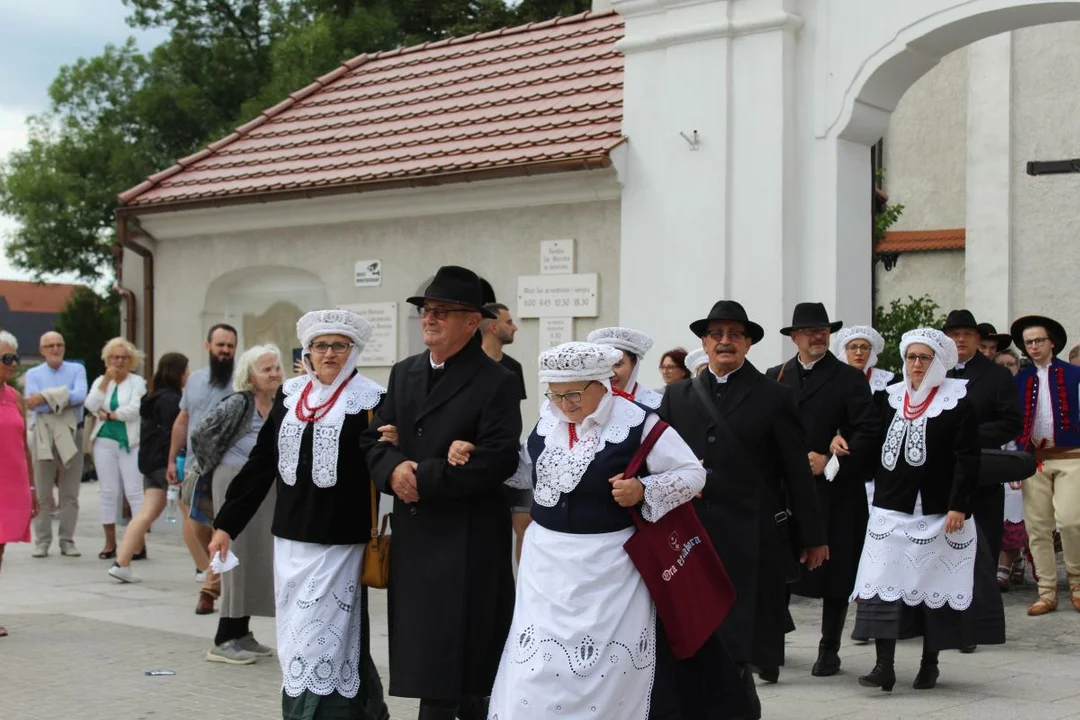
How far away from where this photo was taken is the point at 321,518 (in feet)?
20.7

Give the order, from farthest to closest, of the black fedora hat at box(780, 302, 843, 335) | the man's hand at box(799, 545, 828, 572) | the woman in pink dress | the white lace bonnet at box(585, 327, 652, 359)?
the woman in pink dress → the black fedora hat at box(780, 302, 843, 335) → the white lace bonnet at box(585, 327, 652, 359) → the man's hand at box(799, 545, 828, 572)

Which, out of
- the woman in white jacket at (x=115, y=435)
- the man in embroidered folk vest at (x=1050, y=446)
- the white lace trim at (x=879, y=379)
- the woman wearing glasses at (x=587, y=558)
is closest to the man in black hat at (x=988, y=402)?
the white lace trim at (x=879, y=379)

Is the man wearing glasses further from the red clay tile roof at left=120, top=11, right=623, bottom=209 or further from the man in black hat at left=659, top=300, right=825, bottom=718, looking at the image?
the man in black hat at left=659, top=300, right=825, bottom=718

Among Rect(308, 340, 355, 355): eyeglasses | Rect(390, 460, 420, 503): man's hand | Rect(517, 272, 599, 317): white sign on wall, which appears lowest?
Rect(390, 460, 420, 503): man's hand

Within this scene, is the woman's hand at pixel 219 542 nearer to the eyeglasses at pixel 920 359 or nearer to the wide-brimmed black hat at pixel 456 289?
the wide-brimmed black hat at pixel 456 289

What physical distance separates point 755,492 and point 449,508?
1781mm

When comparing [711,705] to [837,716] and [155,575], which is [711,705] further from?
[155,575]

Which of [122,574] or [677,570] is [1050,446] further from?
[122,574]

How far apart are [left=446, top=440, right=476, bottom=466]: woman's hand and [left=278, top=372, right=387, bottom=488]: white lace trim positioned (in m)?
0.79

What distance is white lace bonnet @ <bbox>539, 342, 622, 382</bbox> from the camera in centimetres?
539

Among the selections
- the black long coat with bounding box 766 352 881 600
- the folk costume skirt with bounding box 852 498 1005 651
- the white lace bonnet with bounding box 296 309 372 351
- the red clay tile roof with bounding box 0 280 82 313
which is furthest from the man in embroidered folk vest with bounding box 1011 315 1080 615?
the red clay tile roof with bounding box 0 280 82 313

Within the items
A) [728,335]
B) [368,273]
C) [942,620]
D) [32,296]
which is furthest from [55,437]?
[32,296]

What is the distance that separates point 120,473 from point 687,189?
19.4 ft

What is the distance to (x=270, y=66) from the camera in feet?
130
